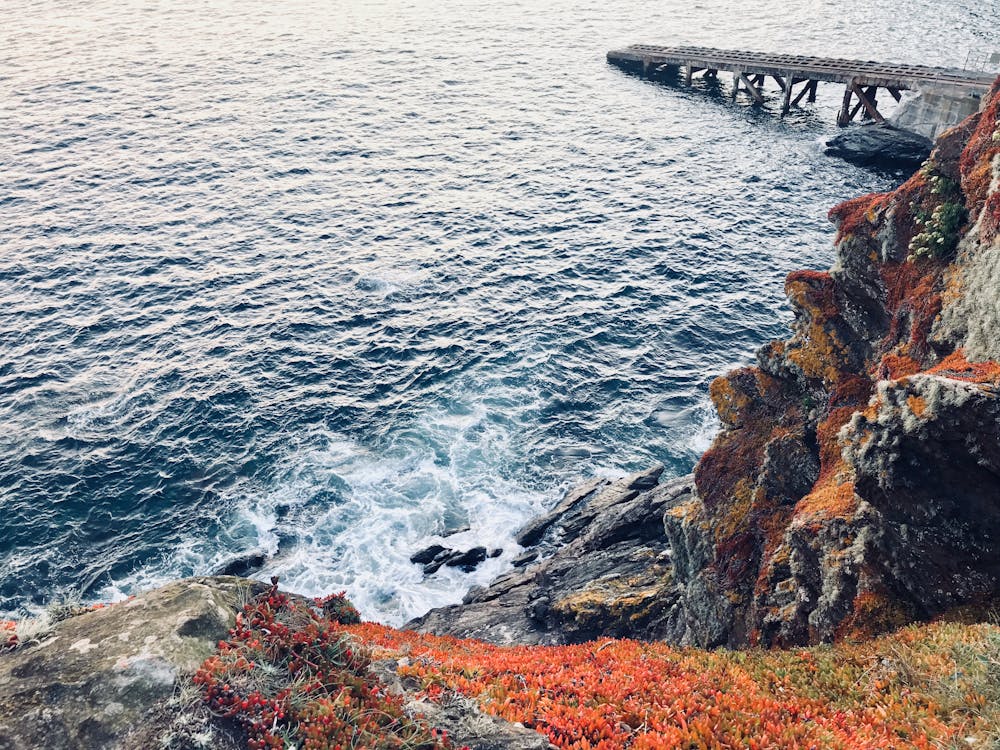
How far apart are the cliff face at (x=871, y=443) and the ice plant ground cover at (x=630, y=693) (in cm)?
191

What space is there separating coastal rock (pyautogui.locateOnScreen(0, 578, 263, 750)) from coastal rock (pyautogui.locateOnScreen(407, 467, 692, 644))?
1627 centimetres

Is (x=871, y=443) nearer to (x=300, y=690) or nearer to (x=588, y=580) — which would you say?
(x=300, y=690)

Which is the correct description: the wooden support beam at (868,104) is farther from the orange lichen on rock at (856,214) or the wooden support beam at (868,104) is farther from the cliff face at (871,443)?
the cliff face at (871,443)

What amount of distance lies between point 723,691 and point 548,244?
46732 millimetres

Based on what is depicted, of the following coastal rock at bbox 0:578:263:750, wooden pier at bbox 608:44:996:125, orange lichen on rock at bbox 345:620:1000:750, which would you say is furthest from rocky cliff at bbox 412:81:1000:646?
wooden pier at bbox 608:44:996:125

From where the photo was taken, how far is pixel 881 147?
214 ft

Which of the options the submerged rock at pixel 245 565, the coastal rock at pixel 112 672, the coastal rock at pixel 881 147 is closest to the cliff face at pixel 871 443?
the coastal rock at pixel 112 672

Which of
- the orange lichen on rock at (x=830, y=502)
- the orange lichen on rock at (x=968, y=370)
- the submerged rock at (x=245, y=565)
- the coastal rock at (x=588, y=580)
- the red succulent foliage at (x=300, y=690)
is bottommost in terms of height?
the submerged rock at (x=245, y=565)

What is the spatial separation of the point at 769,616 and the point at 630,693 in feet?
25.1

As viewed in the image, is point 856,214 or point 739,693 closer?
point 739,693

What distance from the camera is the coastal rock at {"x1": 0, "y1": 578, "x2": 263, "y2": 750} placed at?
9.70m

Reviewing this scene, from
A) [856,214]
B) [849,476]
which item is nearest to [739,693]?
[849,476]

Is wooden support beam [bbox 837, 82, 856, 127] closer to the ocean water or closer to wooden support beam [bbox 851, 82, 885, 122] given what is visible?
wooden support beam [bbox 851, 82, 885, 122]

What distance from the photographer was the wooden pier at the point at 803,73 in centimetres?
6906
